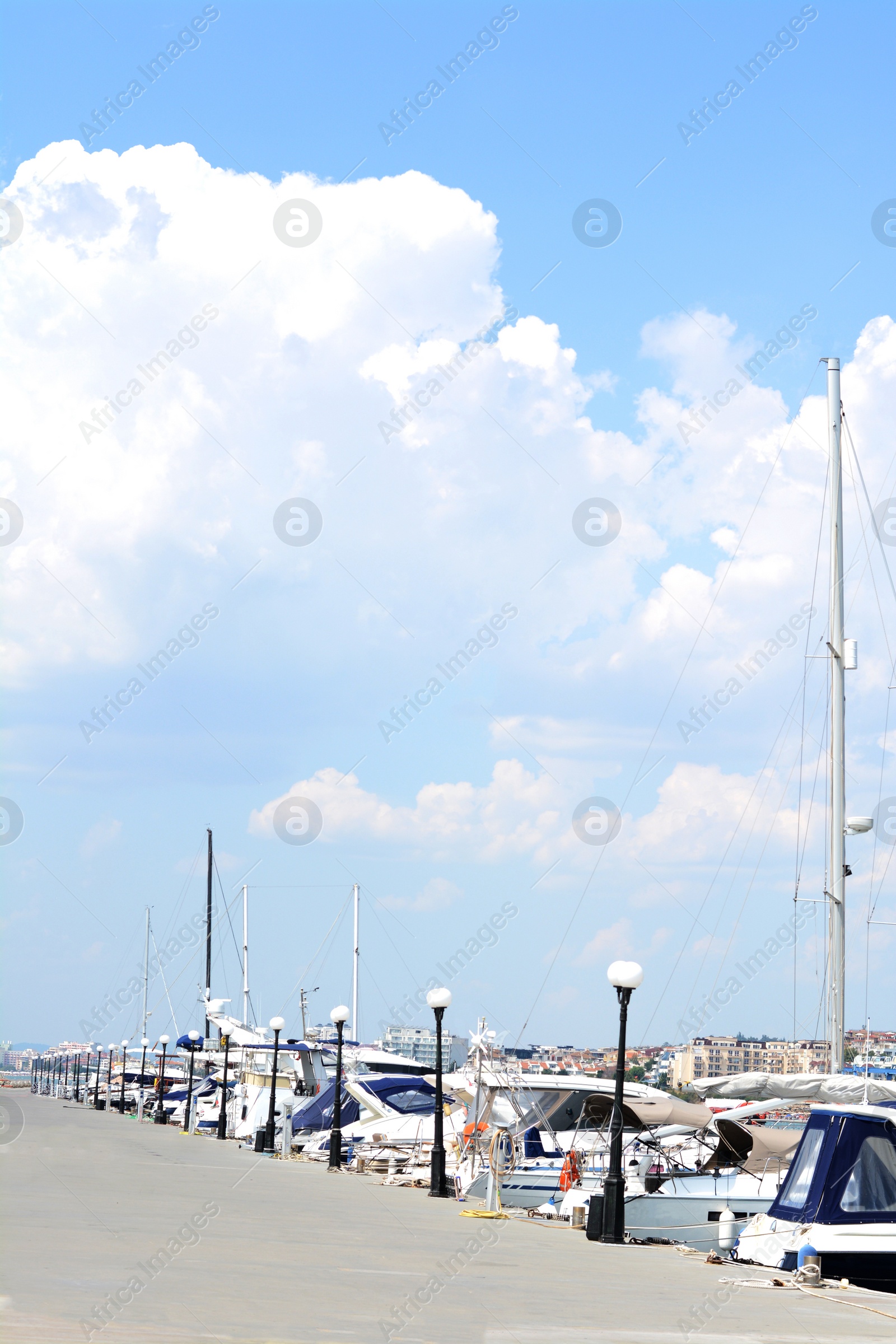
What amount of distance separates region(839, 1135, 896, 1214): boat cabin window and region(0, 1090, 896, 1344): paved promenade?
1734mm

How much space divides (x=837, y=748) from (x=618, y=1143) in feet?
44.4

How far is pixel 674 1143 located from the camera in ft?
100

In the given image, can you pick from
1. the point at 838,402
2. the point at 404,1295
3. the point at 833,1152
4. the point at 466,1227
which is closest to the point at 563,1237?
the point at 466,1227

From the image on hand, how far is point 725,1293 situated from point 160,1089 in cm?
6465

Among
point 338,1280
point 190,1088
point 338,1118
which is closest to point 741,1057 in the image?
point 190,1088

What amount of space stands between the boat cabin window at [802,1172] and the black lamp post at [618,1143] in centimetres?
214

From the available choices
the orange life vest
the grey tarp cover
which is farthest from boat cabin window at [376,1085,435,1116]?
the grey tarp cover

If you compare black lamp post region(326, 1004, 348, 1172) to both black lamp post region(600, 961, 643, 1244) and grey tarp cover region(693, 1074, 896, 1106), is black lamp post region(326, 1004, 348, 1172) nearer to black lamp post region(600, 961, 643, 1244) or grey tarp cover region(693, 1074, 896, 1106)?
grey tarp cover region(693, 1074, 896, 1106)

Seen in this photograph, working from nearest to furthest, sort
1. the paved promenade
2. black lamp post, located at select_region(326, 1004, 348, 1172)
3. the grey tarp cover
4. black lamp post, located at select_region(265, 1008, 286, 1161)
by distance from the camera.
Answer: the paved promenade → the grey tarp cover → black lamp post, located at select_region(326, 1004, 348, 1172) → black lamp post, located at select_region(265, 1008, 286, 1161)

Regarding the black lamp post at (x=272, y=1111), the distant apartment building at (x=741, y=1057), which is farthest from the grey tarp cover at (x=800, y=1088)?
the black lamp post at (x=272, y=1111)

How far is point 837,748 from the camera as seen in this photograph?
2980cm

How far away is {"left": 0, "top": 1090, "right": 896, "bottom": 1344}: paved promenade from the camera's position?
32.6ft

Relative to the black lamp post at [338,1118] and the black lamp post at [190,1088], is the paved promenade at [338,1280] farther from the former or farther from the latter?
the black lamp post at [190,1088]

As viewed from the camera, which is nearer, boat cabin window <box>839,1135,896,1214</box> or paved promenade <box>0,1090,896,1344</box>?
paved promenade <box>0,1090,896,1344</box>
